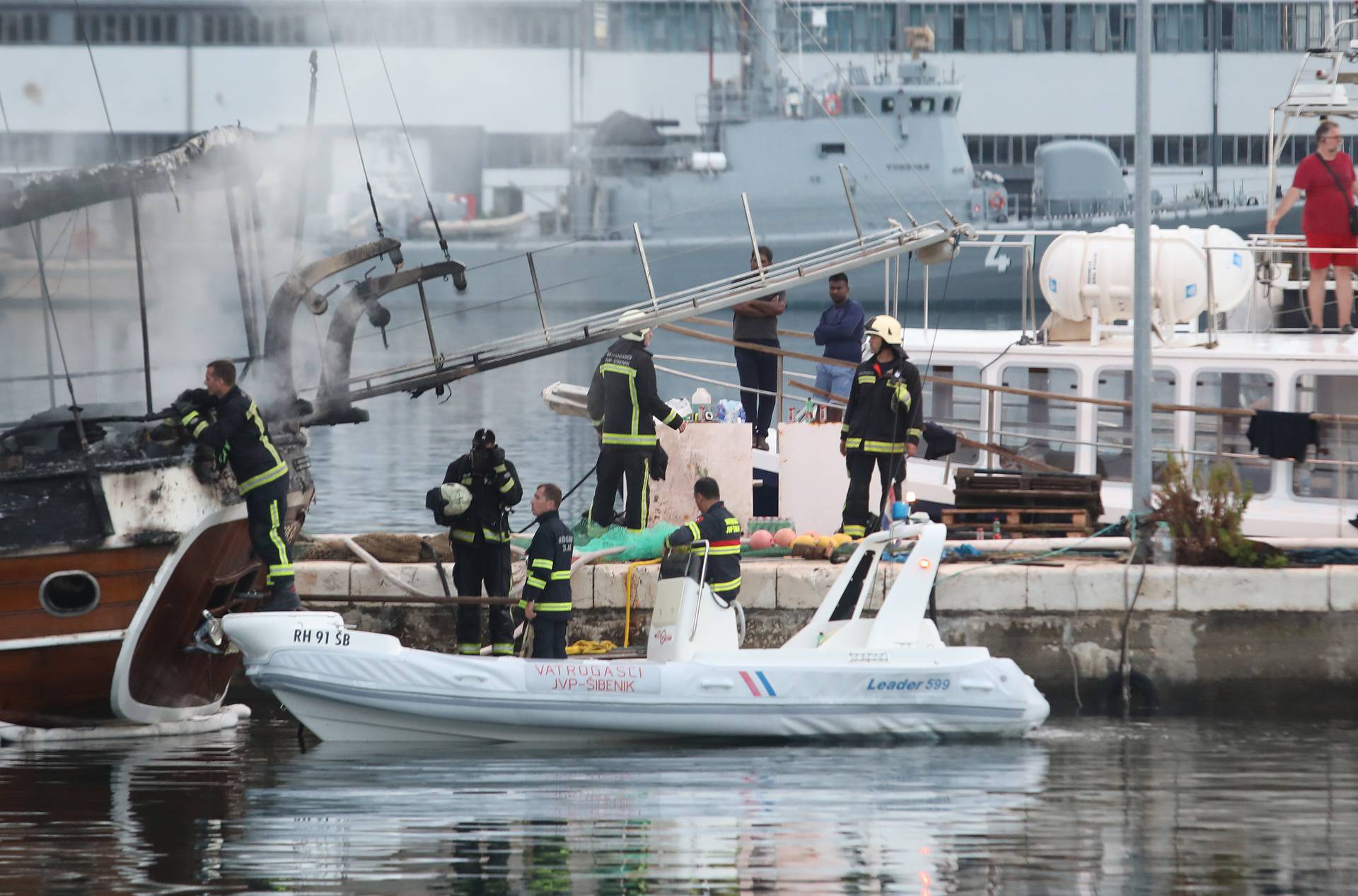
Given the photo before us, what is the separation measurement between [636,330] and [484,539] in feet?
7.80

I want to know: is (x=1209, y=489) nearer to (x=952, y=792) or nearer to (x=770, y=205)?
(x=952, y=792)

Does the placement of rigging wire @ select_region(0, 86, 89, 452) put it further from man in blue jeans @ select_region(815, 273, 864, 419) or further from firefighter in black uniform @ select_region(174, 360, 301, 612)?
man in blue jeans @ select_region(815, 273, 864, 419)

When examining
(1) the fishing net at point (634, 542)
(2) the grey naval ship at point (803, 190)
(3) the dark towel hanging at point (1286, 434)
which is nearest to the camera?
(1) the fishing net at point (634, 542)

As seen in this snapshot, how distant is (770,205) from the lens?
6994cm

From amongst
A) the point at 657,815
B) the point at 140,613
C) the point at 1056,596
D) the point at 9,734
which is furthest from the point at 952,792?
the point at 9,734

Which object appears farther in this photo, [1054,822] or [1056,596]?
[1056,596]

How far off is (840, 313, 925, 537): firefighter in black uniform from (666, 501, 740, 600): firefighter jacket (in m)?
2.15

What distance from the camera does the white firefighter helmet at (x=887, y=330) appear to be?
1323 centimetres

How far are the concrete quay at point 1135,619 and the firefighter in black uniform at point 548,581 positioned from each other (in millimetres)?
1212

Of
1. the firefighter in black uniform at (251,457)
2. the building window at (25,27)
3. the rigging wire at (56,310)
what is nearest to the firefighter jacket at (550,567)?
the firefighter in black uniform at (251,457)

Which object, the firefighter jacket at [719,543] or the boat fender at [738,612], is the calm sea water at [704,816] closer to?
the boat fender at [738,612]

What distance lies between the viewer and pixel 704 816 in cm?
929

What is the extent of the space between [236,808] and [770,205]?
6172cm

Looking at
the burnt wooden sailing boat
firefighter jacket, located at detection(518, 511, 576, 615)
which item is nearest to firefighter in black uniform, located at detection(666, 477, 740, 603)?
firefighter jacket, located at detection(518, 511, 576, 615)
